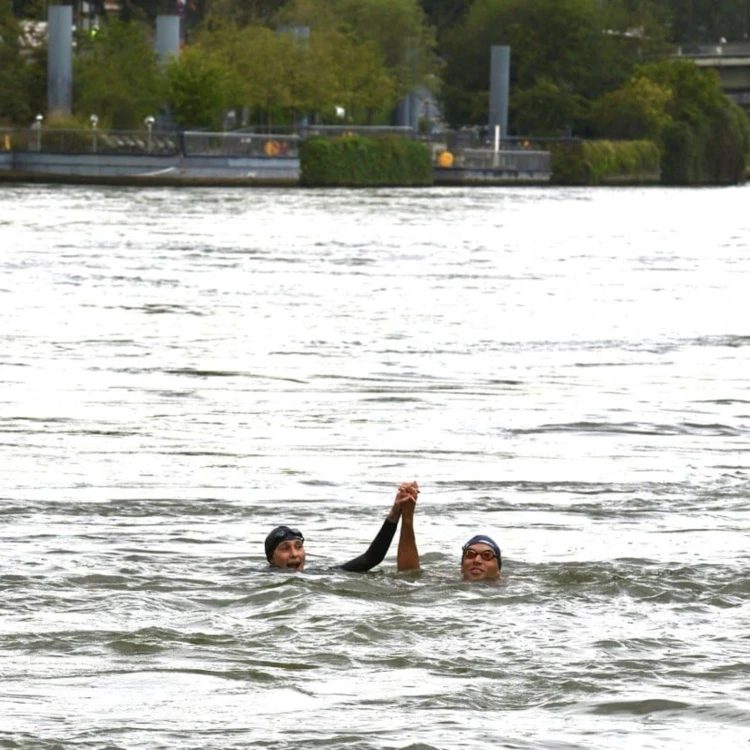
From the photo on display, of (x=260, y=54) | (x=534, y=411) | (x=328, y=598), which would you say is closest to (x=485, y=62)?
(x=260, y=54)

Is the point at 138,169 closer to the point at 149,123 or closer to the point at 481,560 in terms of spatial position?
the point at 149,123

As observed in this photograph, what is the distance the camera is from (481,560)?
1323cm

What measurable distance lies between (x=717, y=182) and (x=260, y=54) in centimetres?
3766

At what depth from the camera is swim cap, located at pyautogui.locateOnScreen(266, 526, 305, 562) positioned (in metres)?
13.4

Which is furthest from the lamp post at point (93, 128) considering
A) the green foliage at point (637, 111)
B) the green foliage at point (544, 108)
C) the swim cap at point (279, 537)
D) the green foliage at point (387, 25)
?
the swim cap at point (279, 537)

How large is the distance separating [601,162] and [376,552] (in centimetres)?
10160

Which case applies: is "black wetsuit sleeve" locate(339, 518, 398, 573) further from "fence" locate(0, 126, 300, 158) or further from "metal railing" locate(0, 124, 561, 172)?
"fence" locate(0, 126, 300, 158)

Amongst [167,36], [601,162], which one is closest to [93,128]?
[167,36]

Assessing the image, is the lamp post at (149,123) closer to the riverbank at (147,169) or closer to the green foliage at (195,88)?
the riverbank at (147,169)

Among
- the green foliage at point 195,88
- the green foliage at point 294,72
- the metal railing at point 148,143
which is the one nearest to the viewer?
the metal railing at point 148,143

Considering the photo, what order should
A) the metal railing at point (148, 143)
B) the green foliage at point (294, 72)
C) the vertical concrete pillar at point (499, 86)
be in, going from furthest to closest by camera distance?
the vertical concrete pillar at point (499, 86), the green foliage at point (294, 72), the metal railing at point (148, 143)

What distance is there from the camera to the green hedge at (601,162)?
370 ft

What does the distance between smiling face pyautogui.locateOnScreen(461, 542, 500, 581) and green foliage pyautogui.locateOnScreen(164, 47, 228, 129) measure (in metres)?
82.2

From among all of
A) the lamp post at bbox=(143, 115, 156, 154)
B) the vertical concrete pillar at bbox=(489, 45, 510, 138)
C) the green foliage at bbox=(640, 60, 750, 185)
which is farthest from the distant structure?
the lamp post at bbox=(143, 115, 156, 154)
